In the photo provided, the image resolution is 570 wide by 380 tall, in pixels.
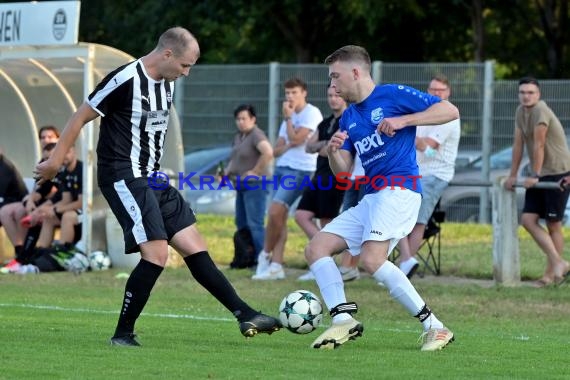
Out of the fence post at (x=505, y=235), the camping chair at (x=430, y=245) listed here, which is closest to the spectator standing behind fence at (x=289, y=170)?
the camping chair at (x=430, y=245)

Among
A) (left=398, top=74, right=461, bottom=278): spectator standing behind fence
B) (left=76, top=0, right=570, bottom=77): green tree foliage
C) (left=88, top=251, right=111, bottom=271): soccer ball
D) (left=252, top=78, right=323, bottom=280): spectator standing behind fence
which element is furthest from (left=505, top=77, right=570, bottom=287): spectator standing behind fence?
(left=76, top=0, right=570, bottom=77): green tree foliage

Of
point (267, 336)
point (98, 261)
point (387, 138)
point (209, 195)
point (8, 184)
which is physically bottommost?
point (98, 261)

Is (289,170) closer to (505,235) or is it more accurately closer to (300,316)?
(505,235)

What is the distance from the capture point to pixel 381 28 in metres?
34.8

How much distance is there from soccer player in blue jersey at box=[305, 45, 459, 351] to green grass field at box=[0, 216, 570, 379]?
0.75 feet

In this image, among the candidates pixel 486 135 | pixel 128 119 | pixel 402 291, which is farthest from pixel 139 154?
pixel 486 135

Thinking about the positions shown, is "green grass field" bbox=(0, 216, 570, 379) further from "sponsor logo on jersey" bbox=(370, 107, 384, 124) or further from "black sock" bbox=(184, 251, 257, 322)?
"sponsor logo on jersey" bbox=(370, 107, 384, 124)

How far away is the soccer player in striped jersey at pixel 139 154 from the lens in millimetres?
9016

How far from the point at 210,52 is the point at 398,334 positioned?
29.4 metres

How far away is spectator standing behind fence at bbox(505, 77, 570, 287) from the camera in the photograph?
46.6 feet

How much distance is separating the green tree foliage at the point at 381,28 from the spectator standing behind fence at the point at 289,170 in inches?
665

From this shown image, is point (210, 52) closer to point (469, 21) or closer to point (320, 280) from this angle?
point (469, 21)

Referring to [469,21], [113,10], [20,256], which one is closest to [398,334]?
[20,256]

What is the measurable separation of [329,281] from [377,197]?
674 millimetres
